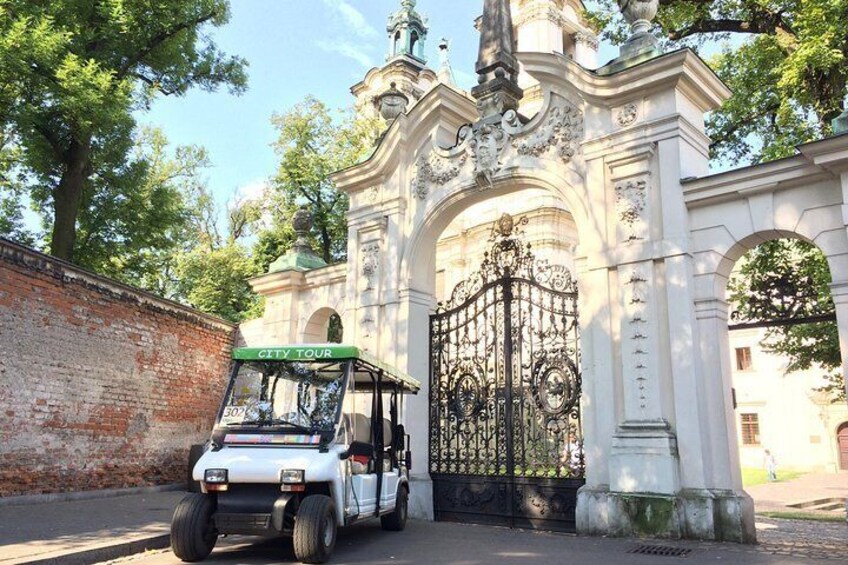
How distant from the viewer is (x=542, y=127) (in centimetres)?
1043

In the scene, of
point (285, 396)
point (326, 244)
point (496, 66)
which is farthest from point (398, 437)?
point (326, 244)

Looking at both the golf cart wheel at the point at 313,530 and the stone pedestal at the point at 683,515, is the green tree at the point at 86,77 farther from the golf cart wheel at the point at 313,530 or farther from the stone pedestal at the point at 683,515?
the stone pedestal at the point at 683,515

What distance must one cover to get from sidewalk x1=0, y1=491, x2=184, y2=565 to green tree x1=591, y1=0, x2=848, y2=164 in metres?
12.2

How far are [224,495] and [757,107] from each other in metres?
13.7

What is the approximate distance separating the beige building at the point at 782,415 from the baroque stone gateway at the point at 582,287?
88.0 ft

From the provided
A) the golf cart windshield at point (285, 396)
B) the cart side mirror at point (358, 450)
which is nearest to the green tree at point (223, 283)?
the golf cart windshield at point (285, 396)

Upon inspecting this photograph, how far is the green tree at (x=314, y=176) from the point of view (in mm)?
23609

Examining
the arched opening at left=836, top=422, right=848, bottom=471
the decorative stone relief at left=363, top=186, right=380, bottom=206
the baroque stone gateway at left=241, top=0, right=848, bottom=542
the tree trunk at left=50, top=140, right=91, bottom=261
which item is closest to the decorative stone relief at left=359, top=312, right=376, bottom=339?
the baroque stone gateway at left=241, top=0, right=848, bottom=542

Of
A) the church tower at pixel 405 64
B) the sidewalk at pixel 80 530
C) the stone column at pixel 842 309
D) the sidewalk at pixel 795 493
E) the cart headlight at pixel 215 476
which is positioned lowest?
the sidewalk at pixel 795 493

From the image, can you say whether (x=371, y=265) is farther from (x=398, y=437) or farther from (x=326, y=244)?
(x=326, y=244)

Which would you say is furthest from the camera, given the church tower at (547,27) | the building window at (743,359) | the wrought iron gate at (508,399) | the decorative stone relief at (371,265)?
the building window at (743,359)

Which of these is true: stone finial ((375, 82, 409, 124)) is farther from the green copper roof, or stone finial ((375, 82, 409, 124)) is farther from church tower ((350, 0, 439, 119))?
church tower ((350, 0, 439, 119))

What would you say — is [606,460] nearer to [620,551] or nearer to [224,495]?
[620,551]

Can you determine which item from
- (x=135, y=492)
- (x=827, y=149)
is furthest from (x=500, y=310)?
(x=135, y=492)
